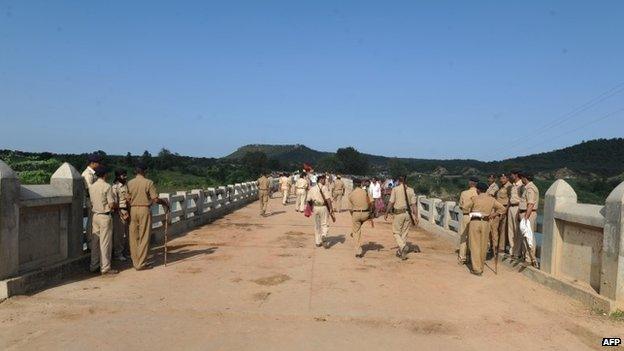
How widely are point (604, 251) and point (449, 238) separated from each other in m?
6.97

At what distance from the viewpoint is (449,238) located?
45.9 ft

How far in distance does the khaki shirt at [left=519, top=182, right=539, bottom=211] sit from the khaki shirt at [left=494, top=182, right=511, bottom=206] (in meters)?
0.77

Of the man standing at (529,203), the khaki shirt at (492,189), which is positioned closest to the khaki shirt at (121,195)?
the man standing at (529,203)

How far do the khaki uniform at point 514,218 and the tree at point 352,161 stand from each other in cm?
8944

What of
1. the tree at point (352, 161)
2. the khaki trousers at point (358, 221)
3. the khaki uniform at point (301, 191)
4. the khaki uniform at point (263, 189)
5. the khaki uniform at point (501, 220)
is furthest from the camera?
the tree at point (352, 161)

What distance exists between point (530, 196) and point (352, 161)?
93138 millimetres

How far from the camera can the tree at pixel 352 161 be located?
332ft

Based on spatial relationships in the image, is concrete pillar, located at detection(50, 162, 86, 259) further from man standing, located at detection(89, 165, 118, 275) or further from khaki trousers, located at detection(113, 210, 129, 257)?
khaki trousers, located at detection(113, 210, 129, 257)

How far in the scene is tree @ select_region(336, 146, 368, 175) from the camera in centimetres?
10125

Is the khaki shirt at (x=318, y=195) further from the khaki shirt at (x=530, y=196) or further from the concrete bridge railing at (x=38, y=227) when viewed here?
the concrete bridge railing at (x=38, y=227)

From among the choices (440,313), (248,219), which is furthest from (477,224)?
(248,219)

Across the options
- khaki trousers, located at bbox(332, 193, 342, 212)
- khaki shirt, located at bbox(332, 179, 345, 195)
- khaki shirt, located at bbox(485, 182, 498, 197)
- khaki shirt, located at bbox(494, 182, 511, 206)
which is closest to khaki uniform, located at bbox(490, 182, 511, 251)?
khaki shirt, located at bbox(494, 182, 511, 206)

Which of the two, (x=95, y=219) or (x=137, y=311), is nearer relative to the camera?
(x=137, y=311)

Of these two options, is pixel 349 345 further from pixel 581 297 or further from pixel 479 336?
pixel 581 297
